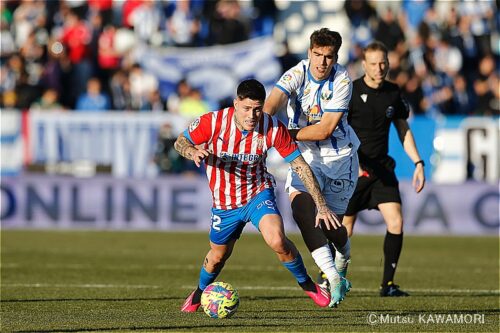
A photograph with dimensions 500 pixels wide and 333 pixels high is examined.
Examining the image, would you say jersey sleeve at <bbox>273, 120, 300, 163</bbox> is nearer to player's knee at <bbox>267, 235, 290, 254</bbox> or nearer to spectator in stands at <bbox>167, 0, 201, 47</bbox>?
player's knee at <bbox>267, 235, 290, 254</bbox>

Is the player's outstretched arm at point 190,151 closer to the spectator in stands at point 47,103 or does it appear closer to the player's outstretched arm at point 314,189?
the player's outstretched arm at point 314,189

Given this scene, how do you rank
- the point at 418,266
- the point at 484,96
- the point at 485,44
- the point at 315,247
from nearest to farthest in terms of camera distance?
the point at 315,247 < the point at 418,266 < the point at 484,96 < the point at 485,44

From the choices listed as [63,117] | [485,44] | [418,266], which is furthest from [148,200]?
[485,44]

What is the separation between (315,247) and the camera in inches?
393

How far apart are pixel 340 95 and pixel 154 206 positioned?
477 inches

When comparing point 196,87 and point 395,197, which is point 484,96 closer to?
point 196,87

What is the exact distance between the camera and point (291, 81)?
10.3m

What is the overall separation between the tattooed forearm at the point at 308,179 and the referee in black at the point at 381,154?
2381mm

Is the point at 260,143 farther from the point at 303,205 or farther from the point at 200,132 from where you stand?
the point at 303,205

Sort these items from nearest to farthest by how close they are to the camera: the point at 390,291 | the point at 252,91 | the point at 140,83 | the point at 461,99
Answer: the point at 252,91, the point at 390,291, the point at 140,83, the point at 461,99

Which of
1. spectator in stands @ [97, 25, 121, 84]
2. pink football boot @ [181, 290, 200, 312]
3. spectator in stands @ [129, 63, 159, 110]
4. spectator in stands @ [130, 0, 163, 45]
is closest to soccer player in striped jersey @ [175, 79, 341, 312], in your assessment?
pink football boot @ [181, 290, 200, 312]

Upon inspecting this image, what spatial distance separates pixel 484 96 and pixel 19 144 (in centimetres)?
985

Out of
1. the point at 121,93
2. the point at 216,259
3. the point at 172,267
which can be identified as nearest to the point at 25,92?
the point at 121,93

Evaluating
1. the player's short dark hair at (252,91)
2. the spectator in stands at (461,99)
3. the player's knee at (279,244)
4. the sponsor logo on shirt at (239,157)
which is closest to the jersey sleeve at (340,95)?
the sponsor logo on shirt at (239,157)
